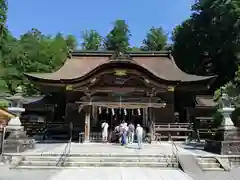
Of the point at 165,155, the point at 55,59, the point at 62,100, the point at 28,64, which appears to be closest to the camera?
the point at 165,155

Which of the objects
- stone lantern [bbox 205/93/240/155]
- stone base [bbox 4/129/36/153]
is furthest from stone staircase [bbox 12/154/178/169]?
stone lantern [bbox 205/93/240/155]

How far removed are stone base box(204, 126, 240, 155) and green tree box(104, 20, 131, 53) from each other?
37.8m

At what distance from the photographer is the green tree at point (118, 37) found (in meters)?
47.3

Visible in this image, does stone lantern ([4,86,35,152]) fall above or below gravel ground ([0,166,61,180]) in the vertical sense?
above

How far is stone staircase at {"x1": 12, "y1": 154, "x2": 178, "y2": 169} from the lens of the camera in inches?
323

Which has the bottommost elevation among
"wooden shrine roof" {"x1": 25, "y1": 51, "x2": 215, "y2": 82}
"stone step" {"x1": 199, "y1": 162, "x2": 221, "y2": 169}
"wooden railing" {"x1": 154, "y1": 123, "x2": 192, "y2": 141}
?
"stone step" {"x1": 199, "y1": 162, "x2": 221, "y2": 169}

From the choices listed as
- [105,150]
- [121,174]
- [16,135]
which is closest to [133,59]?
[105,150]

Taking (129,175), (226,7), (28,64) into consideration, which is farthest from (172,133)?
(28,64)

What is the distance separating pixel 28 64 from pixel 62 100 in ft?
46.4

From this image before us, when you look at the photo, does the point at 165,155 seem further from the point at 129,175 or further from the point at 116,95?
the point at 116,95

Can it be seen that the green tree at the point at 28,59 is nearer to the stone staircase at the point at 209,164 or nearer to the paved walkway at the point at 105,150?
the paved walkway at the point at 105,150

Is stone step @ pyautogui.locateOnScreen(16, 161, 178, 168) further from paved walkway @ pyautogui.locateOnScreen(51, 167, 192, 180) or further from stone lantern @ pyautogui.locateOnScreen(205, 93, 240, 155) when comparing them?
stone lantern @ pyautogui.locateOnScreen(205, 93, 240, 155)

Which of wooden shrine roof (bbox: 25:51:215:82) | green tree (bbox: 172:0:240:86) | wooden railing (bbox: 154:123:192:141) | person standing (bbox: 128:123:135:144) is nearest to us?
person standing (bbox: 128:123:135:144)

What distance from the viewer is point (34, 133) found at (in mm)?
15945
